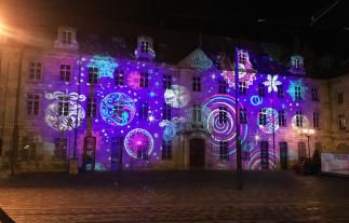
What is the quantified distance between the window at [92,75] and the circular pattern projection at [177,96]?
6473 mm

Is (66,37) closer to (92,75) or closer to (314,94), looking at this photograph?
(92,75)

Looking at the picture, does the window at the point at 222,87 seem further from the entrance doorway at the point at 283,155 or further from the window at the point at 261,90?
the entrance doorway at the point at 283,155

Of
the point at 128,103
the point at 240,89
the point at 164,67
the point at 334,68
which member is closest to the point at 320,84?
the point at 334,68

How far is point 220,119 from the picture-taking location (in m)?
37.3

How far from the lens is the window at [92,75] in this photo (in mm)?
33562

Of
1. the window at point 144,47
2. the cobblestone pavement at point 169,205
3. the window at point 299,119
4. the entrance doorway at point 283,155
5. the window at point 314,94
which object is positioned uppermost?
the window at point 144,47

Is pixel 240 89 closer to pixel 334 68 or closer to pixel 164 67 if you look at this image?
pixel 164 67

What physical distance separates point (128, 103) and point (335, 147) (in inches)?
894

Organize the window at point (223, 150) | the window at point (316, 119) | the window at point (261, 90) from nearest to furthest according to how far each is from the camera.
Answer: the window at point (223, 150) < the window at point (261, 90) < the window at point (316, 119)

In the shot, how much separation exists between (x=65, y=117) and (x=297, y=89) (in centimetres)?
2393

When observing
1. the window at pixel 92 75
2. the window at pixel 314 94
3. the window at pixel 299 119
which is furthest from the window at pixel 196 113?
the window at pixel 314 94

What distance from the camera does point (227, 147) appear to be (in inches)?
1463

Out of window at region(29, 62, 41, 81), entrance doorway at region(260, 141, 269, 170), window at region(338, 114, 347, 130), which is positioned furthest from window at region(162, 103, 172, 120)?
window at region(338, 114, 347, 130)

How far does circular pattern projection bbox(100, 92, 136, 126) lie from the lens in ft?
110
